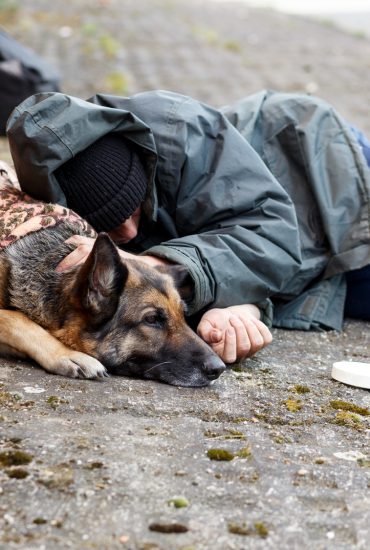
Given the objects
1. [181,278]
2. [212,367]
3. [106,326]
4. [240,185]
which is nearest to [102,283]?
[106,326]

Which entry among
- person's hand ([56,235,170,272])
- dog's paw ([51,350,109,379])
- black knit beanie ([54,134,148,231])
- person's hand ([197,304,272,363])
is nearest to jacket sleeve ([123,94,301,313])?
person's hand ([197,304,272,363])

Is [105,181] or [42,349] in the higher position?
[105,181]

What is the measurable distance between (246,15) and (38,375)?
21262 mm

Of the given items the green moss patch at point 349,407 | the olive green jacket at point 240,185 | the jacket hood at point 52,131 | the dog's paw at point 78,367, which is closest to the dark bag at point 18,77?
the olive green jacket at point 240,185

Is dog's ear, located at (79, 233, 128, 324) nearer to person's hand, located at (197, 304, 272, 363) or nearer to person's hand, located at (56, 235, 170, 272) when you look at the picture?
person's hand, located at (56, 235, 170, 272)

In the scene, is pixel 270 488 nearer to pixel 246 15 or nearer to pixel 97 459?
pixel 97 459

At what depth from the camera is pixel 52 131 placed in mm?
4324

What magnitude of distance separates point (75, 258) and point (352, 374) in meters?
1.53

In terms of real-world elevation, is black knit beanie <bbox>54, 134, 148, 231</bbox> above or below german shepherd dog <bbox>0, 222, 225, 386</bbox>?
above

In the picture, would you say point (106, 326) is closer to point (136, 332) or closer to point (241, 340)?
point (136, 332)

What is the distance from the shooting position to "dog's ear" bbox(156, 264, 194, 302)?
439 centimetres

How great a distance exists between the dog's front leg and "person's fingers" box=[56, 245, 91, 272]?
0.33 m

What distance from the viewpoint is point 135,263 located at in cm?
434

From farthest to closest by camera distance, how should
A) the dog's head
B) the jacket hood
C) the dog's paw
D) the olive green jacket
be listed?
the olive green jacket → the jacket hood → the dog's head → the dog's paw
